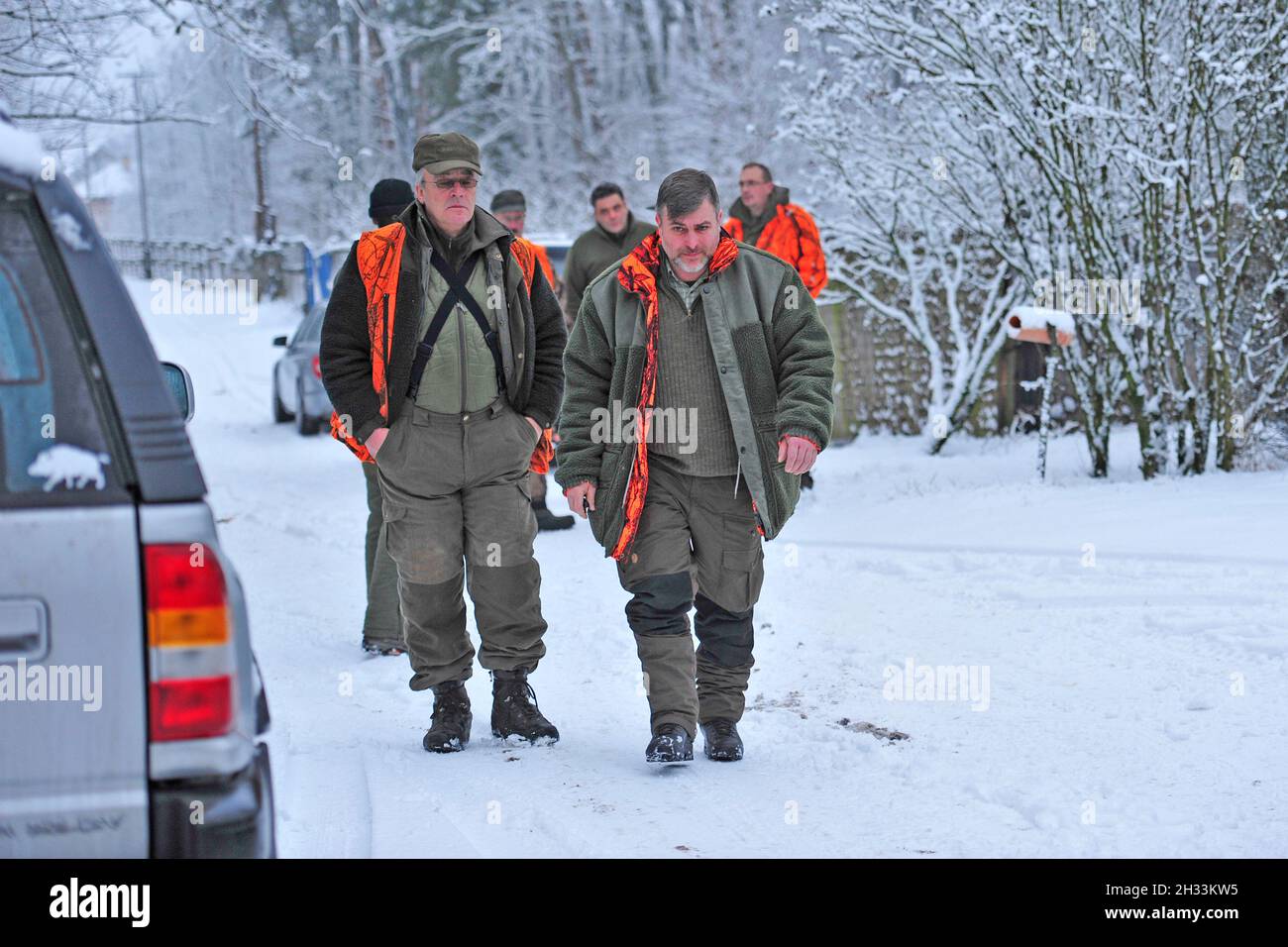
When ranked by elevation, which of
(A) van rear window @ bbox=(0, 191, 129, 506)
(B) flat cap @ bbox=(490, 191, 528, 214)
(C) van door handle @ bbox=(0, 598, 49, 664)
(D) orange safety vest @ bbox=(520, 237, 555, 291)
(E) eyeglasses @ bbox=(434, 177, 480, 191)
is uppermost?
(B) flat cap @ bbox=(490, 191, 528, 214)

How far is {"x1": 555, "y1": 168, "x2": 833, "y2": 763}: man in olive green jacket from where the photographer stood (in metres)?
4.86

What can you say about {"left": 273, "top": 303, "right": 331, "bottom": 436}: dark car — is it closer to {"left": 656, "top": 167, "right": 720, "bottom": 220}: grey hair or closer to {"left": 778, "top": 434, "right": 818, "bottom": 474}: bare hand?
{"left": 656, "top": 167, "right": 720, "bottom": 220}: grey hair

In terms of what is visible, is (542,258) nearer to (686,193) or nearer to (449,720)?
(686,193)

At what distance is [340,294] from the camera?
16.8 feet

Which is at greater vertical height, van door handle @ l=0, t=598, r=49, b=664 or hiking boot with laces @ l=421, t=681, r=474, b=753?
van door handle @ l=0, t=598, r=49, b=664

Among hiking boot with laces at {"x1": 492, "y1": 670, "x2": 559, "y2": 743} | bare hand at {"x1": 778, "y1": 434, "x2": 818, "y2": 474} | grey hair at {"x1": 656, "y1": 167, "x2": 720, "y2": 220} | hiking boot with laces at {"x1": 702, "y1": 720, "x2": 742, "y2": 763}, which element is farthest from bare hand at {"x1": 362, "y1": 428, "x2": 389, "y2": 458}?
hiking boot with laces at {"x1": 702, "y1": 720, "x2": 742, "y2": 763}

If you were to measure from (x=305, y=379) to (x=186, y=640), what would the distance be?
45.7 feet

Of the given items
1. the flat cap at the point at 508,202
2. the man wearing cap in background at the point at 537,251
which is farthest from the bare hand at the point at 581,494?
the flat cap at the point at 508,202

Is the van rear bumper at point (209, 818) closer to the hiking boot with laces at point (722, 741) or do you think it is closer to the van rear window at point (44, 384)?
the van rear window at point (44, 384)

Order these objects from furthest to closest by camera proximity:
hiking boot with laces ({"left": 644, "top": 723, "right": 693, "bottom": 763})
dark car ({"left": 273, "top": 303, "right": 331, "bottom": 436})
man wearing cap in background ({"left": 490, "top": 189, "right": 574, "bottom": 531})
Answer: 1. dark car ({"left": 273, "top": 303, "right": 331, "bottom": 436})
2. man wearing cap in background ({"left": 490, "top": 189, "right": 574, "bottom": 531})
3. hiking boot with laces ({"left": 644, "top": 723, "right": 693, "bottom": 763})

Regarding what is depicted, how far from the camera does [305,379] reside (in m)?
16.2

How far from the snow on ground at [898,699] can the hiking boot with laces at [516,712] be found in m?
0.09
